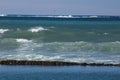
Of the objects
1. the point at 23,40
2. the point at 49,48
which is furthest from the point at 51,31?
the point at 49,48

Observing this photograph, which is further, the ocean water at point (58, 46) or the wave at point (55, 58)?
the ocean water at point (58, 46)

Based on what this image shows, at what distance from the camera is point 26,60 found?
38.2 meters

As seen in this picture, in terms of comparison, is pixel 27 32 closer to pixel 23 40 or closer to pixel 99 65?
pixel 23 40

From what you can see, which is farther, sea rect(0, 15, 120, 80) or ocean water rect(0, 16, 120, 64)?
A: ocean water rect(0, 16, 120, 64)
